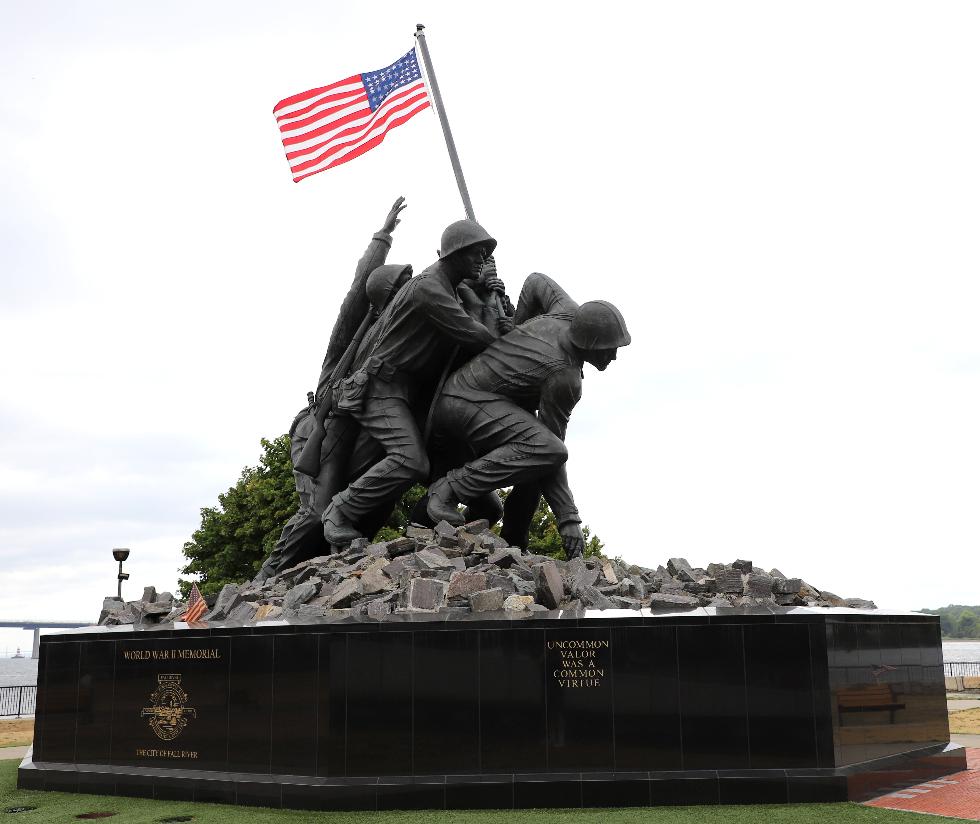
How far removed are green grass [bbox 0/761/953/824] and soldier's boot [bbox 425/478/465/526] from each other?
3.52m

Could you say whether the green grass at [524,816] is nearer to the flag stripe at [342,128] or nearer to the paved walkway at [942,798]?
the paved walkway at [942,798]

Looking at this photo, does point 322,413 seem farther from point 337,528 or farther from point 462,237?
point 462,237

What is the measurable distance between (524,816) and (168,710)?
11.7 ft

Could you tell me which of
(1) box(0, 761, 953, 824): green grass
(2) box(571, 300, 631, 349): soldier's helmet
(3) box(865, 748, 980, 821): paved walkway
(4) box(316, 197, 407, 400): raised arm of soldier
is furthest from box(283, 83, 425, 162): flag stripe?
(3) box(865, 748, 980, 821): paved walkway

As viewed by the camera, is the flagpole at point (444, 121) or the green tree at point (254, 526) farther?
the green tree at point (254, 526)

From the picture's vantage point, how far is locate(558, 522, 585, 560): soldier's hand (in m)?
10.3

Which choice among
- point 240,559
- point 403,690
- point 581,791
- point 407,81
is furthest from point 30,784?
point 240,559

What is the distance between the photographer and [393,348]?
10.6 meters

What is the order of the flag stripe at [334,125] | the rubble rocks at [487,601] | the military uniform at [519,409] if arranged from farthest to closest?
the flag stripe at [334,125]
the military uniform at [519,409]
the rubble rocks at [487,601]

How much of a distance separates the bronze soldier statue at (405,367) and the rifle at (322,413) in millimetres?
466

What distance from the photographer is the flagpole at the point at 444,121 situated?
12.3 m

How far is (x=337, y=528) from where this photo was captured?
10.6 meters

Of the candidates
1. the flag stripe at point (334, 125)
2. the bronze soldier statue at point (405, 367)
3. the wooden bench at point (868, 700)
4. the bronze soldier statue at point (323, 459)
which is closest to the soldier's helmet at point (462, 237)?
the bronze soldier statue at point (405, 367)

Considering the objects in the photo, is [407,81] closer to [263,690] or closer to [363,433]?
[363,433]
